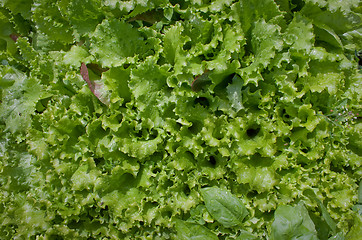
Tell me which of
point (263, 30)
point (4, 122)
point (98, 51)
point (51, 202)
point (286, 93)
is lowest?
point (51, 202)

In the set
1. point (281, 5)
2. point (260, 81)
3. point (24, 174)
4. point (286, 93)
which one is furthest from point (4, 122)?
point (281, 5)

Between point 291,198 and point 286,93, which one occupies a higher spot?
point 286,93

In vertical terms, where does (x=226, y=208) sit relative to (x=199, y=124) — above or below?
below

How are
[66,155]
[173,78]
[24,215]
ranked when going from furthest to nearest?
[24,215]
[66,155]
[173,78]

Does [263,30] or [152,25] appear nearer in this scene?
[263,30]

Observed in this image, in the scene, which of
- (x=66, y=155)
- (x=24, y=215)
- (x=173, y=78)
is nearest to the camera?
(x=173, y=78)

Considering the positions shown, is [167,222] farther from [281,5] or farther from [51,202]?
[281,5]

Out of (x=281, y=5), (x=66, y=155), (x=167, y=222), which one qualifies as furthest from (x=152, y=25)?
(x=167, y=222)
